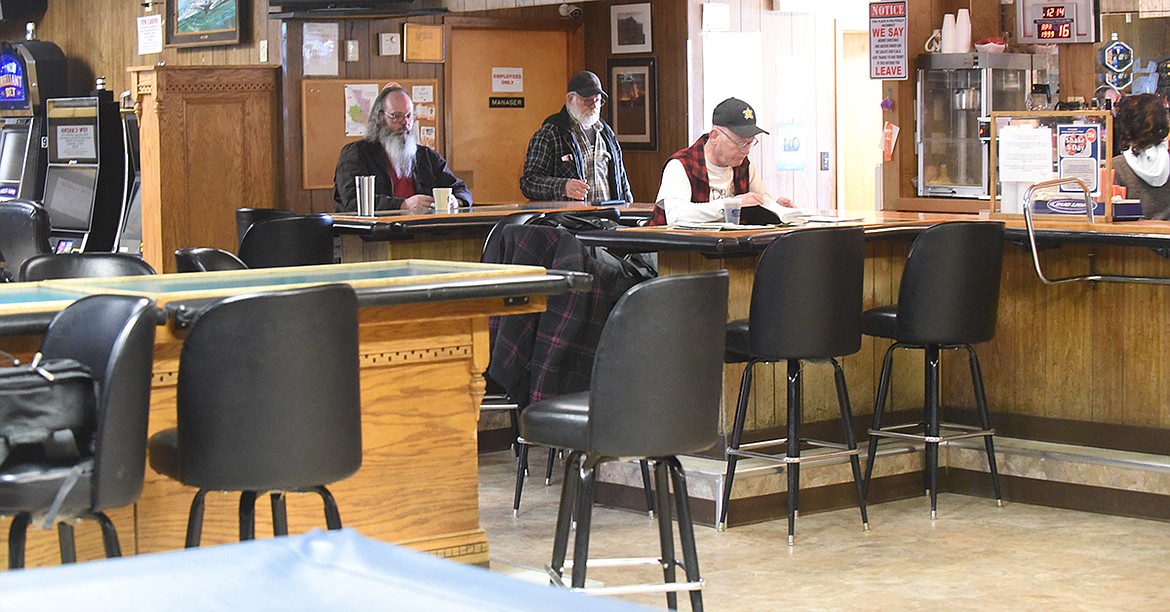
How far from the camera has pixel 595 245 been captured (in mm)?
6016

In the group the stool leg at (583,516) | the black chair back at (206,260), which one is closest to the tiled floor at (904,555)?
the stool leg at (583,516)

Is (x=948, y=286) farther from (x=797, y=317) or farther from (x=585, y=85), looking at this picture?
(x=585, y=85)

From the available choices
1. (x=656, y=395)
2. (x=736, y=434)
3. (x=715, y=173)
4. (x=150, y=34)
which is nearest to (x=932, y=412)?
(x=736, y=434)

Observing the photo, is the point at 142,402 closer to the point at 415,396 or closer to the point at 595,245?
the point at 415,396

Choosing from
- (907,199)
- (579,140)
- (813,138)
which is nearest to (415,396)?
(579,140)

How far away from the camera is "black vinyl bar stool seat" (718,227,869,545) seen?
18.0 ft

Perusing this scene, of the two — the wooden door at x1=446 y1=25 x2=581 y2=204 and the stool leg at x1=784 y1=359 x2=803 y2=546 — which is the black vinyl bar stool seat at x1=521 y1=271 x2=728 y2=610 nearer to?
the stool leg at x1=784 y1=359 x2=803 y2=546

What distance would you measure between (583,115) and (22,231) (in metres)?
3.02

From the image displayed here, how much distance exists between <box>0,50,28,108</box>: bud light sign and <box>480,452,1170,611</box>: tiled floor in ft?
22.3

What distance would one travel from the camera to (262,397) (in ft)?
11.4

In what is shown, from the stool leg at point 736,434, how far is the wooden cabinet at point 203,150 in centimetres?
413

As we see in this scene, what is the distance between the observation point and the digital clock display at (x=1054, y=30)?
826 cm

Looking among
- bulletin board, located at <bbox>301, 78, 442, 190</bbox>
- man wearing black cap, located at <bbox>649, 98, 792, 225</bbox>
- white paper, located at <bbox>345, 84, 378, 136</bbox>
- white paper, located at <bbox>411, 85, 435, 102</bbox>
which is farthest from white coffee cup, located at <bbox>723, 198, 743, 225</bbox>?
white paper, located at <bbox>411, 85, 435, 102</bbox>

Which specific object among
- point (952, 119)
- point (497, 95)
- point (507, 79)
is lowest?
point (952, 119)
